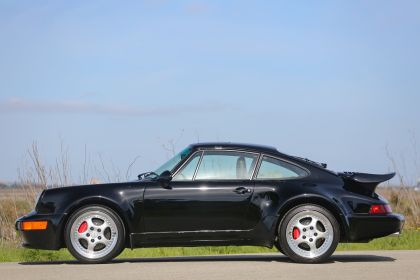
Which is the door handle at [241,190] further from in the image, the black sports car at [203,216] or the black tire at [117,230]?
the black tire at [117,230]

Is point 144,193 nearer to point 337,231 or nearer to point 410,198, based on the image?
point 337,231

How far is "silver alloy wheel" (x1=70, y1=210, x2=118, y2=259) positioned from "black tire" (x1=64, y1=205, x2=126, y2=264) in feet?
0.06

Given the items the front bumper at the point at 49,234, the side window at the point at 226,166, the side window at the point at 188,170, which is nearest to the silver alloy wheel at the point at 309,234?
the side window at the point at 226,166

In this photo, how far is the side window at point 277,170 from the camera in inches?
431

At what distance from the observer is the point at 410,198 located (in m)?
Answer: 19.9

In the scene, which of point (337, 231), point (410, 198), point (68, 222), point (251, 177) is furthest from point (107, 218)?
point (410, 198)

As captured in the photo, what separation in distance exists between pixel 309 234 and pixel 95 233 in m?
2.65

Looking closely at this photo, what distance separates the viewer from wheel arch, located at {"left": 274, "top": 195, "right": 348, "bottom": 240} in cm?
1065

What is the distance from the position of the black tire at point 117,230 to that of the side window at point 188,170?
904 mm

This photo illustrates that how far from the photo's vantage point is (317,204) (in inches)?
422

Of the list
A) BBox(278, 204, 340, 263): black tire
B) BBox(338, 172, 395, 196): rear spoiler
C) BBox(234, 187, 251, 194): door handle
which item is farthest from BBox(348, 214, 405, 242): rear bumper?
BBox(234, 187, 251, 194): door handle

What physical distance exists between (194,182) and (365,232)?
→ 7.34 ft

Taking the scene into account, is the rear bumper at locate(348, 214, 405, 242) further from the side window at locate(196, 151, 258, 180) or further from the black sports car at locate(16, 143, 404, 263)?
the side window at locate(196, 151, 258, 180)

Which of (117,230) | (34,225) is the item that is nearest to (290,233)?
(117,230)
